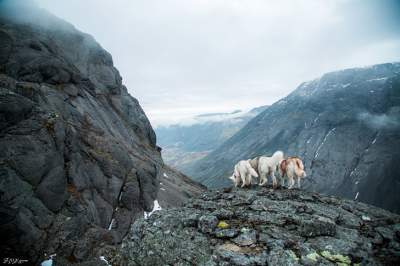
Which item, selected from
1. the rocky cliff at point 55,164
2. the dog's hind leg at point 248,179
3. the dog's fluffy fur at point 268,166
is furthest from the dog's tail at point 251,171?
the rocky cliff at point 55,164

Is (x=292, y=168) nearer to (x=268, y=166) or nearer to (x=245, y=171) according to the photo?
(x=268, y=166)

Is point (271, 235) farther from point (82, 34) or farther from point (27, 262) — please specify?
point (82, 34)

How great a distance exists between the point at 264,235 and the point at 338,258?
293 cm

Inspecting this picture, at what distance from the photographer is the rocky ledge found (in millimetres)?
11461

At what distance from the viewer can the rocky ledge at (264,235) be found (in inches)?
451

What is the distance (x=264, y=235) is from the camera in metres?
12.6

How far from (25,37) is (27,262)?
5670 cm

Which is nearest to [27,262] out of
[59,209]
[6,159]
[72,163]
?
[59,209]

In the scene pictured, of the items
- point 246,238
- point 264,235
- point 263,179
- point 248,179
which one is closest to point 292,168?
point 263,179

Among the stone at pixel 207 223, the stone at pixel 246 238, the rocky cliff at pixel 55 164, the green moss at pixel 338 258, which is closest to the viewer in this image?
the green moss at pixel 338 258

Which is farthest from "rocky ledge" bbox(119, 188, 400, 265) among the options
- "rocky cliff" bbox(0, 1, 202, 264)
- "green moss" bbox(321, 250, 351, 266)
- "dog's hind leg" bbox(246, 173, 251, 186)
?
"rocky cliff" bbox(0, 1, 202, 264)

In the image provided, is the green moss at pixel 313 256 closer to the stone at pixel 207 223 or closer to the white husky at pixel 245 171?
the stone at pixel 207 223

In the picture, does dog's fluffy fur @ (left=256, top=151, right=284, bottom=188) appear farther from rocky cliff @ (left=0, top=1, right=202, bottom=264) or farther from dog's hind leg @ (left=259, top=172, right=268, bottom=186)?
rocky cliff @ (left=0, top=1, right=202, bottom=264)

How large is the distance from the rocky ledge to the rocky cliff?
20069mm
